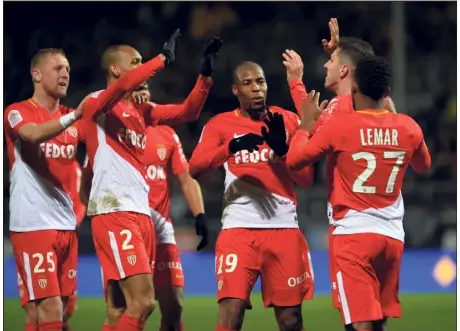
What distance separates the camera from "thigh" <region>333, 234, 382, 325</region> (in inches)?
237

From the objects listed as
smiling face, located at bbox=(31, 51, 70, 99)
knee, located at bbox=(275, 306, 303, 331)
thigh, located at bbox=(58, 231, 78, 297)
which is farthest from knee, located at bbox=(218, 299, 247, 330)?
smiling face, located at bbox=(31, 51, 70, 99)

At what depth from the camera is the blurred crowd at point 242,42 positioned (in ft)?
57.8

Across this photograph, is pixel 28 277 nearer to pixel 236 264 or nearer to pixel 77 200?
pixel 77 200

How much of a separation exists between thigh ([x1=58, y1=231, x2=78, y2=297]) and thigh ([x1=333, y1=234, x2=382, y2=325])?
242 centimetres

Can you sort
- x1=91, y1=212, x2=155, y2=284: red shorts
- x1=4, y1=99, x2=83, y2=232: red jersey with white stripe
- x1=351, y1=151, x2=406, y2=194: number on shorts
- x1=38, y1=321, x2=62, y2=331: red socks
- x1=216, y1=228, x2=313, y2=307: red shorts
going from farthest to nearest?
x1=4, y1=99, x2=83, y2=232: red jersey with white stripe
x1=38, y1=321, x2=62, y2=331: red socks
x1=216, y1=228, x2=313, y2=307: red shorts
x1=91, y1=212, x2=155, y2=284: red shorts
x1=351, y1=151, x2=406, y2=194: number on shorts

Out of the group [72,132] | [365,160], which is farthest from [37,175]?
[365,160]

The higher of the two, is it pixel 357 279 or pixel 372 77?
pixel 372 77

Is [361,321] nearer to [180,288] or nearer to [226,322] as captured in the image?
[226,322]

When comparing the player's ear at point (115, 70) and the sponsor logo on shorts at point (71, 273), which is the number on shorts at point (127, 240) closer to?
the sponsor logo on shorts at point (71, 273)

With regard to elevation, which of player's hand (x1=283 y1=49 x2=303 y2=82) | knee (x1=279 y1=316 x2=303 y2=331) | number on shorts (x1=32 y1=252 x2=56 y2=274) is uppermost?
player's hand (x1=283 y1=49 x2=303 y2=82)

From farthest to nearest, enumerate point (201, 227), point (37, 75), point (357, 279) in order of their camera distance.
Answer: point (201, 227) → point (37, 75) → point (357, 279)

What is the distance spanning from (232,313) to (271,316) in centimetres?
530

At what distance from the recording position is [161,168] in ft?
29.5

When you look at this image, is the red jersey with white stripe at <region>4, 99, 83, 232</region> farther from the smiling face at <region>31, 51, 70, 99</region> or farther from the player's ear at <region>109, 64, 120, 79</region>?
the player's ear at <region>109, 64, 120, 79</region>
